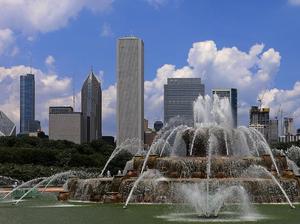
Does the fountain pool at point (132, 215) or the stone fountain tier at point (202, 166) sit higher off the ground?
the stone fountain tier at point (202, 166)

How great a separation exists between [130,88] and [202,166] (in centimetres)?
13124

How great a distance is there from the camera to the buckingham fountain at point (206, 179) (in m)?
28.7

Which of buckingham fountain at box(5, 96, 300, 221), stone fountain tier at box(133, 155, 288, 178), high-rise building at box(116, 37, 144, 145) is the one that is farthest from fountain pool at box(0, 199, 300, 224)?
high-rise building at box(116, 37, 144, 145)

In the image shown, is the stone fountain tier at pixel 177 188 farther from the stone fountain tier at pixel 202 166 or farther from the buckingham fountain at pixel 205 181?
the stone fountain tier at pixel 202 166

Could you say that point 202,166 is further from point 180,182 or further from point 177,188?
point 177,188

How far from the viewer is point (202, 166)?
3459cm

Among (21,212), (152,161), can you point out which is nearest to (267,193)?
(152,161)

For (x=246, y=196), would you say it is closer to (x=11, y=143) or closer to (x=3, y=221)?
(x=3, y=221)

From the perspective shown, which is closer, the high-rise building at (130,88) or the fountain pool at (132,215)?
the fountain pool at (132,215)

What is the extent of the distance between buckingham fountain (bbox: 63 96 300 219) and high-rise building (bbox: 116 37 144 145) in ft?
349

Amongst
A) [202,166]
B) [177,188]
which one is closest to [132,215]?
[177,188]

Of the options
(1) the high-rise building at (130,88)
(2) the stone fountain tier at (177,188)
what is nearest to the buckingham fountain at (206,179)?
(2) the stone fountain tier at (177,188)

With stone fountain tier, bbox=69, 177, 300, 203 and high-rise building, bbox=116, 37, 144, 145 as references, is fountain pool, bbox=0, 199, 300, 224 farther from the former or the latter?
high-rise building, bbox=116, 37, 144, 145

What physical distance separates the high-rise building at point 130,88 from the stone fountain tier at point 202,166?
370ft
